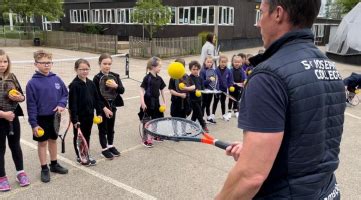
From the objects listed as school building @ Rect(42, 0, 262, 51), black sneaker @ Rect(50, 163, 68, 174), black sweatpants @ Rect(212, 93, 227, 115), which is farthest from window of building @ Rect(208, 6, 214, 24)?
black sneaker @ Rect(50, 163, 68, 174)

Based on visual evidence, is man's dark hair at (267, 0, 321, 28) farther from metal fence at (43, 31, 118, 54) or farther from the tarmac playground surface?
metal fence at (43, 31, 118, 54)

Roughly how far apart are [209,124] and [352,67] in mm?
→ 15636

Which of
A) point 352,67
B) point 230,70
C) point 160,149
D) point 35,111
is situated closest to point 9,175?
point 35,111

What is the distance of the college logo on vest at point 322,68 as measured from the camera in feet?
5.96

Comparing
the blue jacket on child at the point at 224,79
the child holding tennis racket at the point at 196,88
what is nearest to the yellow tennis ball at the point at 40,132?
the child holding tennis racket at the point at 196,88

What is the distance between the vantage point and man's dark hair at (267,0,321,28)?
176 centimetres

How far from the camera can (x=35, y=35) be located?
32719mm

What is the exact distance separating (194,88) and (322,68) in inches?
221

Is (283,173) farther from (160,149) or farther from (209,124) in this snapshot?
(209,124)

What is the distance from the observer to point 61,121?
5.42 m

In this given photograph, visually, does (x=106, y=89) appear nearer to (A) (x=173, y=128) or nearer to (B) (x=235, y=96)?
(A) (x=173, y=128)

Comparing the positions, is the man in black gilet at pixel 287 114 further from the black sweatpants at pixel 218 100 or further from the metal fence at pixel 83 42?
the metal fence at pixel 83 42

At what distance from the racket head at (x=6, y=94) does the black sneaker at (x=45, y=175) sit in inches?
43.4

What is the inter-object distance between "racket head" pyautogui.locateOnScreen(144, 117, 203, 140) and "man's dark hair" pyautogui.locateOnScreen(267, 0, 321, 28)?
1.68 m
